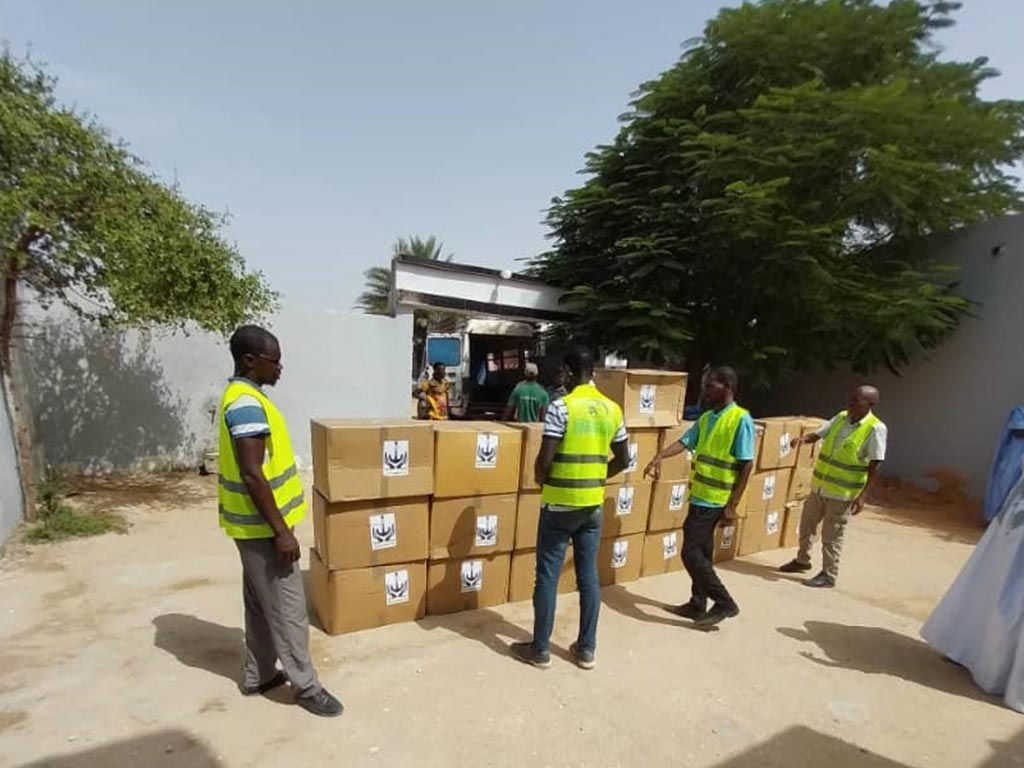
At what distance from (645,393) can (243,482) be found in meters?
2.69

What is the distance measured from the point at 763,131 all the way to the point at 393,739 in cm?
832

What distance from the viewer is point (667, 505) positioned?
435 centimetres

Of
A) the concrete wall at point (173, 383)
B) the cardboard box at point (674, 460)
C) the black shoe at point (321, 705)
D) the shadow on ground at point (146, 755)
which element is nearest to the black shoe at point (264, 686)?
the black shoe at point (321, 705)

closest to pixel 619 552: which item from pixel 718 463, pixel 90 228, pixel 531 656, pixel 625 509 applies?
pixel 625 509

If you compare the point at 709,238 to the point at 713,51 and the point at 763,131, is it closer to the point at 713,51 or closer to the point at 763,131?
the point at 763,131

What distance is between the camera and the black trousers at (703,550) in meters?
3.49

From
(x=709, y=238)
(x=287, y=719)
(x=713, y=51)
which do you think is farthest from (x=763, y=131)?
(x=287, y=719)

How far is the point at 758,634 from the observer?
352 cm

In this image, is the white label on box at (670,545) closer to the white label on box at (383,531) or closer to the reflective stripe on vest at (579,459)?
the reflective stripe on vest at (579,459)

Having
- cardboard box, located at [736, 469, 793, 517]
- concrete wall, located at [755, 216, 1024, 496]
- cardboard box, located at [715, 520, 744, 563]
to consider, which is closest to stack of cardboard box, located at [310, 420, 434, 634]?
cardboard box, located at [715, 520, 744, 563]

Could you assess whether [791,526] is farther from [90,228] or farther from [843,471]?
[90,228]

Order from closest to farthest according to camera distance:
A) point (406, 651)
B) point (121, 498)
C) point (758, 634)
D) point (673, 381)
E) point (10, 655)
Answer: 1. point (10, 655)
2. point (406, 651)
3. point (758, 634)
4. point (673, 381)
5. point (121, 498)

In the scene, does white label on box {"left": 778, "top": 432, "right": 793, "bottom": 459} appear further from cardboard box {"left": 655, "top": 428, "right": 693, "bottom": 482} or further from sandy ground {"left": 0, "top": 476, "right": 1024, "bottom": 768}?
sandy ground {"left": 0, "top": 476, "right": 1024, "bottom": 768}

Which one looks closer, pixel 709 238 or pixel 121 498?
pixel 121 498
